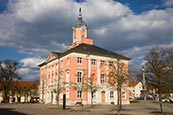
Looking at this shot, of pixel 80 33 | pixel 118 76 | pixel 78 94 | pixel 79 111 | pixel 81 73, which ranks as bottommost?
pixel 79 111

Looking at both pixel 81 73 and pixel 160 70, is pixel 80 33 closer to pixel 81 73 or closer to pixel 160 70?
pixel 81 73

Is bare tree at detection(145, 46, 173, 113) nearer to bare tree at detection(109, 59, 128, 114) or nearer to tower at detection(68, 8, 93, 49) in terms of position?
bare tree at detection(109, 59, 128, 114)

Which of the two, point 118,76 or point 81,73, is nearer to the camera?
point 118,76

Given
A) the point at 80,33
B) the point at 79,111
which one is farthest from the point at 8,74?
the point at 79,111

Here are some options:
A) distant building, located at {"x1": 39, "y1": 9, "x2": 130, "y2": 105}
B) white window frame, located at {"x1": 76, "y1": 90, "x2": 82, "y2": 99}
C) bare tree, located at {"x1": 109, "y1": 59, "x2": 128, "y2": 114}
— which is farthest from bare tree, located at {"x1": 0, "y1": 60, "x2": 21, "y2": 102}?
bare tree, located at {"x1": 109, "y1": 59, "x2": 128, "y2": 114}

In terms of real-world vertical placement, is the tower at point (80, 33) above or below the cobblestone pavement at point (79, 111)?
above

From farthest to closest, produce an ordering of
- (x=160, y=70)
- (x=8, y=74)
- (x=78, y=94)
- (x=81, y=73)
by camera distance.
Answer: (x=8, y=74), (x=81, y=73), (x=78, y=94), (x=160, y=70)

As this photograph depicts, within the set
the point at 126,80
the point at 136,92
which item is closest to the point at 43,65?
the point at 126,80

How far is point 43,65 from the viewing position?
72625 millimetres

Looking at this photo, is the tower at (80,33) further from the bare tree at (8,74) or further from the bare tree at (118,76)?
the bare tree at (118,76)

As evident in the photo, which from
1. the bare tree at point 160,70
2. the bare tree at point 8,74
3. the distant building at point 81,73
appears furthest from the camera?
the bare tree at point 8,74

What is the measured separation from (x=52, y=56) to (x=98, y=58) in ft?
45.1

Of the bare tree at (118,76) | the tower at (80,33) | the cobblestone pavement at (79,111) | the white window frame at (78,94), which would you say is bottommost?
the cobblestone pavement at (79,111)

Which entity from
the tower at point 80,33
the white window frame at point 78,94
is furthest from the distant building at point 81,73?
the tower at point 80,33
